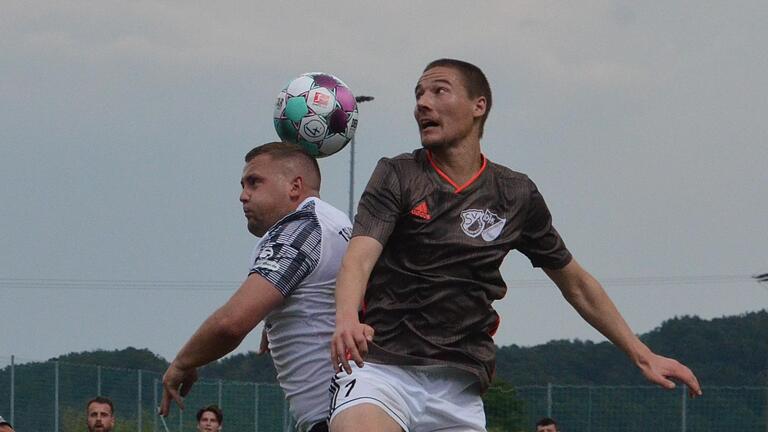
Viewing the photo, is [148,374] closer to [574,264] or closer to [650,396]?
[650,396]

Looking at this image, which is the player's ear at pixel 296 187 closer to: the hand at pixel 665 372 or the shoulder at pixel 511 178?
the shoulder at pixel 511 178

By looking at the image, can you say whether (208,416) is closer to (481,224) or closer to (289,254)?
(289,254)

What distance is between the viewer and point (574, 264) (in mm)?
6055

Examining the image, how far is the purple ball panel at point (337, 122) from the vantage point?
6.70 meters

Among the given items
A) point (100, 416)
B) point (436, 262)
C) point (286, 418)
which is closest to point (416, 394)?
point (436, 262)

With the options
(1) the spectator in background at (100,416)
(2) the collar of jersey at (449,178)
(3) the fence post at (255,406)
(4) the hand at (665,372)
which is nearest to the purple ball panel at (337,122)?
(2) the collar of jersey at (449,178)

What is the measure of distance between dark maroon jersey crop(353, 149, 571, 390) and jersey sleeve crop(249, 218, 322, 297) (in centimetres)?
26

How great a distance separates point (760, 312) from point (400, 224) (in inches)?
2206

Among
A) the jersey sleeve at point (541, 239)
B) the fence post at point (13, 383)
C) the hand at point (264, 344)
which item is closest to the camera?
the jersey sleeve at point (541, 239)

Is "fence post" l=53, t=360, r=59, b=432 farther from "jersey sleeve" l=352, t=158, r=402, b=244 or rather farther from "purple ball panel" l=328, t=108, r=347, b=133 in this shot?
"jersey sleeve" l=352, t=158, r=402, b=244

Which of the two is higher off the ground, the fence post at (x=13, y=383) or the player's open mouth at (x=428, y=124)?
the player's open mouth at (x=428, y=124)

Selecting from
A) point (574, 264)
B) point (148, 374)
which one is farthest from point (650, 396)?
point (574, 264)

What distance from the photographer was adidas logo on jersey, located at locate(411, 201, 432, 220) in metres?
5.47

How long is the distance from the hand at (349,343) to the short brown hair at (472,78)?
1.16 meters
